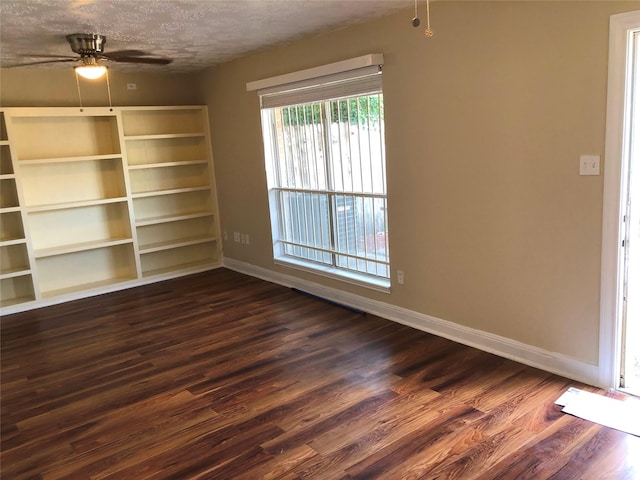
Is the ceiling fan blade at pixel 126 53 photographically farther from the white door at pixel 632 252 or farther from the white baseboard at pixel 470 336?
the white door at pixel 632 252

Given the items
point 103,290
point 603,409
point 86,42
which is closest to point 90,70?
point 86,42

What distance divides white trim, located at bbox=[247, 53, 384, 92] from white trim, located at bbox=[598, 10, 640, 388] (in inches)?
63.5

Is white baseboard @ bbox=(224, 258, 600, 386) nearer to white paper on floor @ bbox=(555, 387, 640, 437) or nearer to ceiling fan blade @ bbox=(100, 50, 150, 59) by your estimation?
white paper on floor @ bbox=(555, 387, 640, 437)

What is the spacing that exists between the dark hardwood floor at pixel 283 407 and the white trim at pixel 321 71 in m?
1.96

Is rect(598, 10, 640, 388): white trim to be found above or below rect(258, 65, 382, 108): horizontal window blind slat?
below

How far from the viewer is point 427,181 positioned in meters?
3.63

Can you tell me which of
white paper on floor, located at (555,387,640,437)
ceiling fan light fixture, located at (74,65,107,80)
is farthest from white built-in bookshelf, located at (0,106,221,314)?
white paper on floor, located at (555,387,640,437)

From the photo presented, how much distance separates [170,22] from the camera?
3.48m

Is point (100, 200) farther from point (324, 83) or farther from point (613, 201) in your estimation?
Result: point (613, 201)

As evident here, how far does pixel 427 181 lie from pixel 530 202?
2.57ft

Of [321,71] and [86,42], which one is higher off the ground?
[86,42]

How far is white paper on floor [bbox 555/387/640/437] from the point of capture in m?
2.53

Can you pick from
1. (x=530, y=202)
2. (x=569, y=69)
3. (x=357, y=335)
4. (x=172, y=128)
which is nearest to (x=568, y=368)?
(x=530, y=202)

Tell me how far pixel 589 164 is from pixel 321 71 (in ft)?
7.29
